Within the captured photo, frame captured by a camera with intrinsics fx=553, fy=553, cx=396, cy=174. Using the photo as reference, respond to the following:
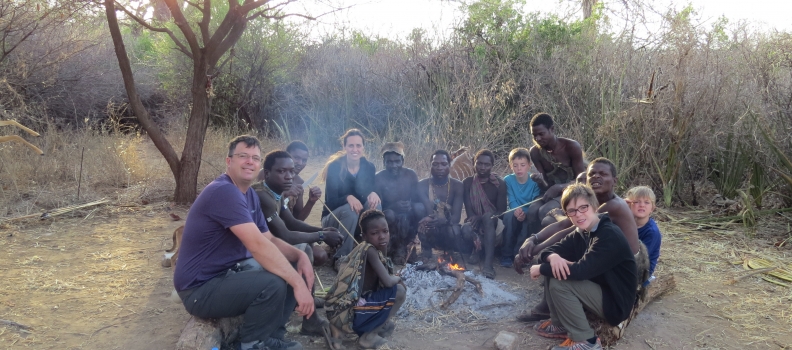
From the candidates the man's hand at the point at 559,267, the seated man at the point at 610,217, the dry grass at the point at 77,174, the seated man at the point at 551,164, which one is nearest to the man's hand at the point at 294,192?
the seated man at the point at 610,217

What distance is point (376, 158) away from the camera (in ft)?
29.5

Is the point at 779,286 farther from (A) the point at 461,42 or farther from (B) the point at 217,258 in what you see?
(A) the point at 461,42

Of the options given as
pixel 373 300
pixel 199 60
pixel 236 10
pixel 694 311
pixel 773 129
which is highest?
pixel 236 10

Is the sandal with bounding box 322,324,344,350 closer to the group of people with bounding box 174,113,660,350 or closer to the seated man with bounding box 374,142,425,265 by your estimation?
Result: the group of people with bounding box 174,113,660,350

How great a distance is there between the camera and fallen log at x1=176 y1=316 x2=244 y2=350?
3.02 m

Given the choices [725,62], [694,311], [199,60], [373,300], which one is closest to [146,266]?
[373,300]

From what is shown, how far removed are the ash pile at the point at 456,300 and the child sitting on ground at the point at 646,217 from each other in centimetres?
97

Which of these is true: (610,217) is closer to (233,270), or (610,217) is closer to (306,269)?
(306,269)

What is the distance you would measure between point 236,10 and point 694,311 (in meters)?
5.95

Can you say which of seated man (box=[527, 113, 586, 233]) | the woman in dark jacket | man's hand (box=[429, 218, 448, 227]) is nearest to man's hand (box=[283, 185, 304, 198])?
the woman in dark jacket

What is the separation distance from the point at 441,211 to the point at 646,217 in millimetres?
1887

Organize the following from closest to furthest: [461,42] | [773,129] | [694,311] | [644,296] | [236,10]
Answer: [644,296] < [694,311] < [773,129] < [236,10] < [461,42]

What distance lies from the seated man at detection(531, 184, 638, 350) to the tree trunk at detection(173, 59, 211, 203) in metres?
5.22

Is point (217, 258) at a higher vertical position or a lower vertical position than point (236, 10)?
lower
